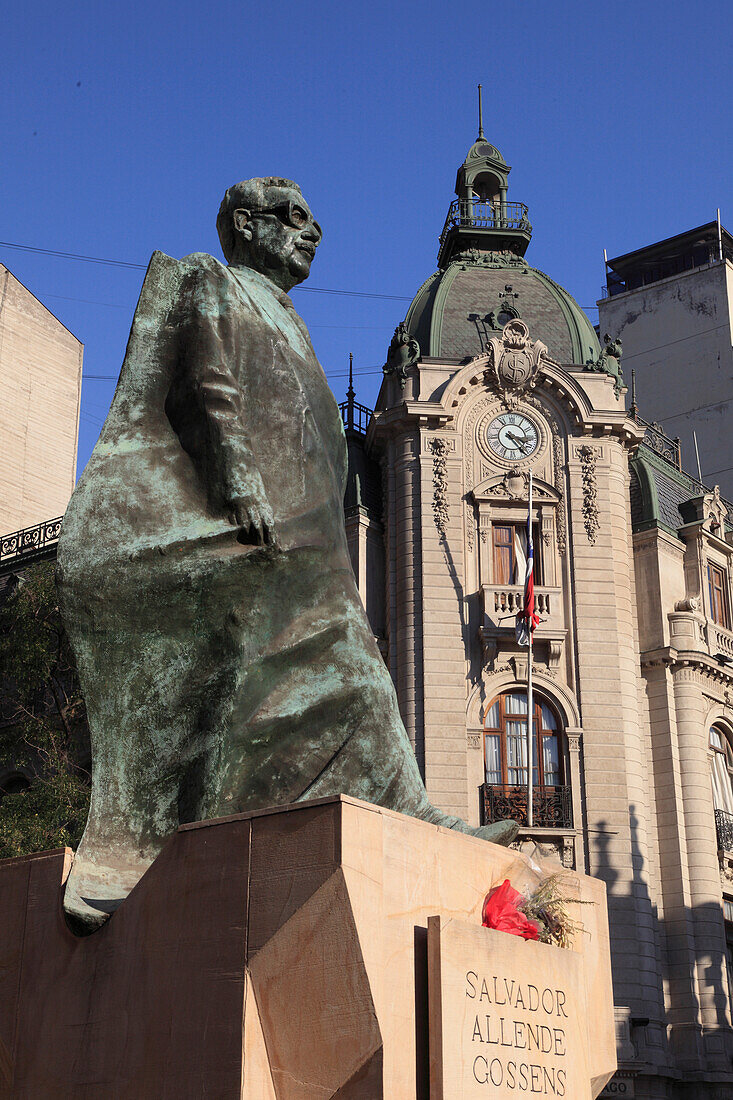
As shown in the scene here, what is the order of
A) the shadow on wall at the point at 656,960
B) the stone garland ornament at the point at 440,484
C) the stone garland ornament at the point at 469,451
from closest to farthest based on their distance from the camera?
the shadow on wall at the point at 656,960, the stone garland ornament at the point at 440,484, the stone garland ornament at the point at 469,451

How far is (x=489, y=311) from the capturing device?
1425 inches

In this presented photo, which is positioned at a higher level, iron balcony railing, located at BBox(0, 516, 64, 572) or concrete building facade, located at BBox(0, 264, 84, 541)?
concrete building facade, located at BBox(0, 264, 84, 541)

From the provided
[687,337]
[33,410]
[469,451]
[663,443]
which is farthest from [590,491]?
[33,410]

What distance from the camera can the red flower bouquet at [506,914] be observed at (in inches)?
226

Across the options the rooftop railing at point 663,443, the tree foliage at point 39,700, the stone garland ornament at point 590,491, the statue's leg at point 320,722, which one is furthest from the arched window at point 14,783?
the statue's leg at point 320,722

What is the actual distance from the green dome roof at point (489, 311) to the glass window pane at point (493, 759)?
9127 millimetres

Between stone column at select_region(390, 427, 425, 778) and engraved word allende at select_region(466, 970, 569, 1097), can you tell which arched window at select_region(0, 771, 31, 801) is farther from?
engraved word allende at select_region(466, 970, 569, 1097)

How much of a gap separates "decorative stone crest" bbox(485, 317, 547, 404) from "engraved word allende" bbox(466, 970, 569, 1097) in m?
29.0

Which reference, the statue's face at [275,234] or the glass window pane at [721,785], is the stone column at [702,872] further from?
the statue's face at [275,234]

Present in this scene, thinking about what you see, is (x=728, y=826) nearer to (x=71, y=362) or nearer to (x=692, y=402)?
Result: (x=692, y=402)

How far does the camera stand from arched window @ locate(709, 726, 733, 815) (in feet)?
114

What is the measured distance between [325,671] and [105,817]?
1.10 m

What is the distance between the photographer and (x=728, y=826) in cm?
3431

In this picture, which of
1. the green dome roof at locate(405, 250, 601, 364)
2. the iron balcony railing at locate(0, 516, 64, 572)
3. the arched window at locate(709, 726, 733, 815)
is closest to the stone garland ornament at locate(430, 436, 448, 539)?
the green dome roof at locate(405, 250, 601, 364)
